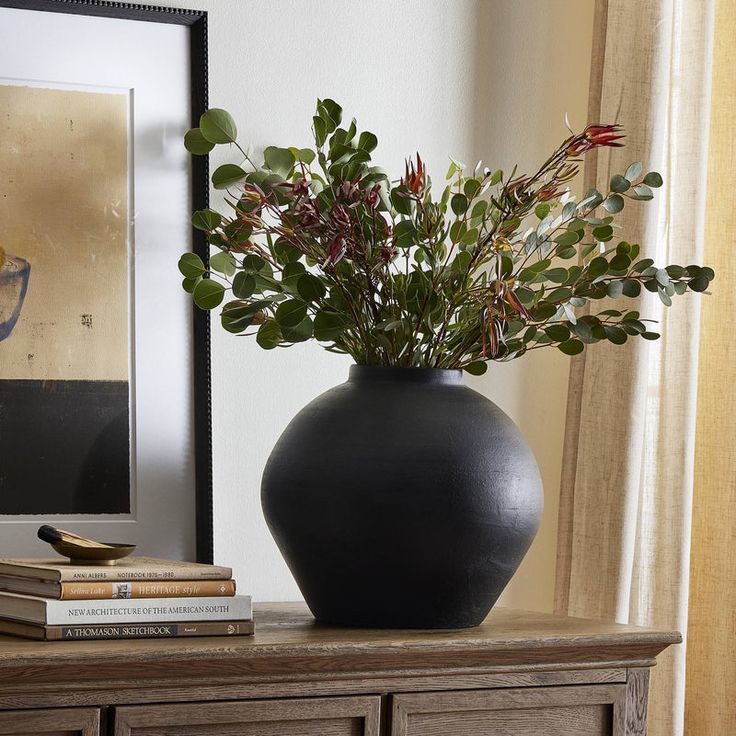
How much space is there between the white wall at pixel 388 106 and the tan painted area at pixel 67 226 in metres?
0.17

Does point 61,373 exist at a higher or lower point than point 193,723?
higher

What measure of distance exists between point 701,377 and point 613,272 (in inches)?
19.2

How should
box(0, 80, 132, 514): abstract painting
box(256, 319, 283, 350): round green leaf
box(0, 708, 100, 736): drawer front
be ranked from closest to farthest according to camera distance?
box(0, 708, 100, 736): drawer front, box(256, 319, 283, 350): round green leaf, box(0, 80, 132, 514): abstract painting

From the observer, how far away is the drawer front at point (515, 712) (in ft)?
4.28

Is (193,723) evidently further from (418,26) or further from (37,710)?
(418,26)

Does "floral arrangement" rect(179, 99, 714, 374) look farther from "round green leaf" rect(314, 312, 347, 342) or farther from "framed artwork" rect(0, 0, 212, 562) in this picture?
"framed artwork" rect(0, 0, 212, 562)

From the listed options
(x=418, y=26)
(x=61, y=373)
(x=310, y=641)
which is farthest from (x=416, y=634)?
(x=418, y=26)

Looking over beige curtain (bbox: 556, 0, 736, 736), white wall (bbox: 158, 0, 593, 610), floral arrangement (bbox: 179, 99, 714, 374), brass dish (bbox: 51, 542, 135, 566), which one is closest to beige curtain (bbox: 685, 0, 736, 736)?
beige curtain (bbox: 556, 0, 736, 736)

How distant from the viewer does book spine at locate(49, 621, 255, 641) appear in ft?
4.01

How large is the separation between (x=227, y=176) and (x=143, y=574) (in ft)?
1.92

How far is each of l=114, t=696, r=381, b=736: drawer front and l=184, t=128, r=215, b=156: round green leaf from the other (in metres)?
0.78

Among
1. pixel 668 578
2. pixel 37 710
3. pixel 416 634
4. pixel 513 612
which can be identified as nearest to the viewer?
pixel 37 710

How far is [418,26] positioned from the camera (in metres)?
1.91

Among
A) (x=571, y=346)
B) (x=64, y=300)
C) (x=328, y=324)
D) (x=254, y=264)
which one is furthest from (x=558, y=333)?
(x=64, y=300)
